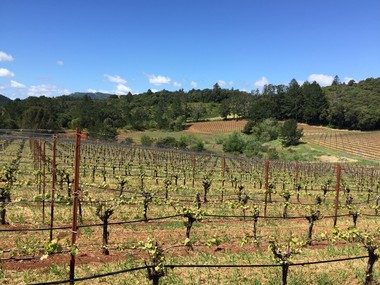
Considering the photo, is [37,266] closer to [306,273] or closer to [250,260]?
[250,260]

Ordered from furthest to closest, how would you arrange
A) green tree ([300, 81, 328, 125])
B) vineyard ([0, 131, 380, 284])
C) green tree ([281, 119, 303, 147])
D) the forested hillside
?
green tree ([300, 81, 328, 125]) → the forested hillside → green tree ([281, 119, 303, 147]) → vineyard ([0, 131, 380, 284])

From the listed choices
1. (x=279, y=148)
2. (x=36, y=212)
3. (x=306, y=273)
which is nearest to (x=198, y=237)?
(x=306, y=273)

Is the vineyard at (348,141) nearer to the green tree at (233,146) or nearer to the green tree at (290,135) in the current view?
the green tree at (290,135)

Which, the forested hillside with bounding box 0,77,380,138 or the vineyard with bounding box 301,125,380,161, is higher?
the forested hillside with bounding box 0,77,380,138

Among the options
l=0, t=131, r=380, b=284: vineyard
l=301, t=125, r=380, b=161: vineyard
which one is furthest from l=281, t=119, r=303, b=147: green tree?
l=0, t=131, r=380, b=284: vineyard

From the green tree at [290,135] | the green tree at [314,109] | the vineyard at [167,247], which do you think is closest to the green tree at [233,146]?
the green tree at [290,135]

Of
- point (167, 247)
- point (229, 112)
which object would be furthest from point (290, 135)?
point (167, 247)

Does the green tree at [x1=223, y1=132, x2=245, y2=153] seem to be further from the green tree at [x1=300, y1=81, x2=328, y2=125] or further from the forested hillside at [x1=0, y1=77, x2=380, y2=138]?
the green tree at [x1=300, y1=81, x2=328, y2=125]

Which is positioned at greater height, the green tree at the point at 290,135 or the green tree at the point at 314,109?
the green tree at the point at 314,109

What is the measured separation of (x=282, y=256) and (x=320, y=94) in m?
105

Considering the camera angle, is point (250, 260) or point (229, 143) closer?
point (250, 260)

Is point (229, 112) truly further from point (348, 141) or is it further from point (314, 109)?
point (348, 141)

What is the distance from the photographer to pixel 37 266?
8.03 meters

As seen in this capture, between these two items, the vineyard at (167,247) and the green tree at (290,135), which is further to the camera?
the green tree at (290,135)
